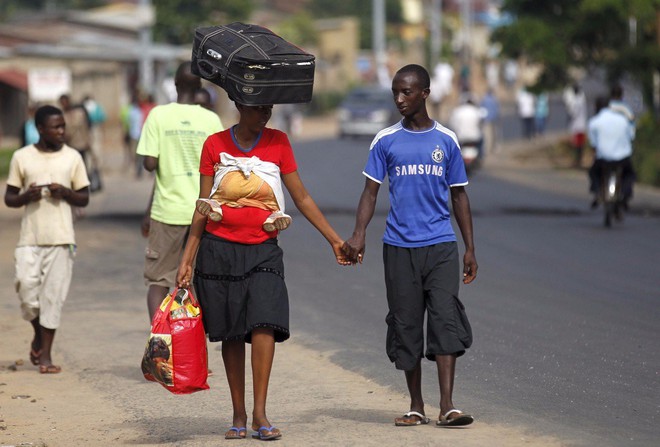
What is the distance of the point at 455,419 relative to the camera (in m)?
6.77

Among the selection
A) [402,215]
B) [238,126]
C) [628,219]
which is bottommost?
[628,219]

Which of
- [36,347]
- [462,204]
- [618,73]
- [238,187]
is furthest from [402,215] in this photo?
[618,73]

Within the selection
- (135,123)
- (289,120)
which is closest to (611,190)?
(135,123)

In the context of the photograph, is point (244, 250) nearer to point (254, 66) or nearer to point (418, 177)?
point (254, 66)

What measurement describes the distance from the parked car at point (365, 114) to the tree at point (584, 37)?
39.6ft

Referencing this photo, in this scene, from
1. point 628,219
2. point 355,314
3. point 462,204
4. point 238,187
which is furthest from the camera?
point 628,219

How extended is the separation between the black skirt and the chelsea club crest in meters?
0.96

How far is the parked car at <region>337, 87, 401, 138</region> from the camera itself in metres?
44.2

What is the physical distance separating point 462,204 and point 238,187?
1.25 meters

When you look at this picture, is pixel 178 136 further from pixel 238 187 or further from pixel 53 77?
pixel 53 77

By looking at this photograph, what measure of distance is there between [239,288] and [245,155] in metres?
0.66

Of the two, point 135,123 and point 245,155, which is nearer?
point 245,155

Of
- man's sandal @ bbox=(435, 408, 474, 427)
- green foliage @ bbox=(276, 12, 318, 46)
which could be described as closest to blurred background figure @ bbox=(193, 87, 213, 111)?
man's sandal @ bbox=(435, 408, 474, 427)

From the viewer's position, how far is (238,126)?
6.66 meters
